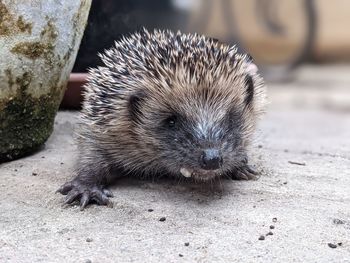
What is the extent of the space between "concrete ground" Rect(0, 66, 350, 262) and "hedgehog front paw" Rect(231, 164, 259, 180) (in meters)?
0.05

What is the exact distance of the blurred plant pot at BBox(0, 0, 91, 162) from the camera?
9.98 feet

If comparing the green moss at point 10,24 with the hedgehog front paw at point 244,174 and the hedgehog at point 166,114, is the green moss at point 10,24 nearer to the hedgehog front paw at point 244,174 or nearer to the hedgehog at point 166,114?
the hedgehog at point 166,114

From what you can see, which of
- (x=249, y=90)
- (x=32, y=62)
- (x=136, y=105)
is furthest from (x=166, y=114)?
(x=32, y=62)

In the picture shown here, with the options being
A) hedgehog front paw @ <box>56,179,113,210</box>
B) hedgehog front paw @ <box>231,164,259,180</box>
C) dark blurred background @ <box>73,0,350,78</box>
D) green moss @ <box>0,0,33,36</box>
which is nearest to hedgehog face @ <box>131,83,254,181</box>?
hedgehog front paw @ <box>231,164,259,180</box>

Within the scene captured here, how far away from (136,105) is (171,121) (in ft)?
0.69

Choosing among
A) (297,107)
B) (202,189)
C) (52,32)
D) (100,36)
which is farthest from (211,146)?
(297,107)

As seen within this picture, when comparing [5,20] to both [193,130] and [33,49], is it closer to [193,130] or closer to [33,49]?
[33,49]

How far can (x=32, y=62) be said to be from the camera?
10.3 ft

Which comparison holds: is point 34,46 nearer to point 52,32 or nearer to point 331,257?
point 52,32

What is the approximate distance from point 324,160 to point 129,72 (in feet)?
4.09

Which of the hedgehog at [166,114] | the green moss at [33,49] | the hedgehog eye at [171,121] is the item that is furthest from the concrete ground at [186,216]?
the green moss at [33,49]

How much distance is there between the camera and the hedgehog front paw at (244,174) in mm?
3172

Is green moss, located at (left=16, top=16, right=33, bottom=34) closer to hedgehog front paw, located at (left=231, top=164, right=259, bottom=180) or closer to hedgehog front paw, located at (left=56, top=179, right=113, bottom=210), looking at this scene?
hedgehog front paw, located at (left=56, top=179, right=113, bottom=210)

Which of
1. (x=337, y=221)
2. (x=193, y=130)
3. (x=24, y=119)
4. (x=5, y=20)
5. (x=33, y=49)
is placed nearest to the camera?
(x=337, y=221)
